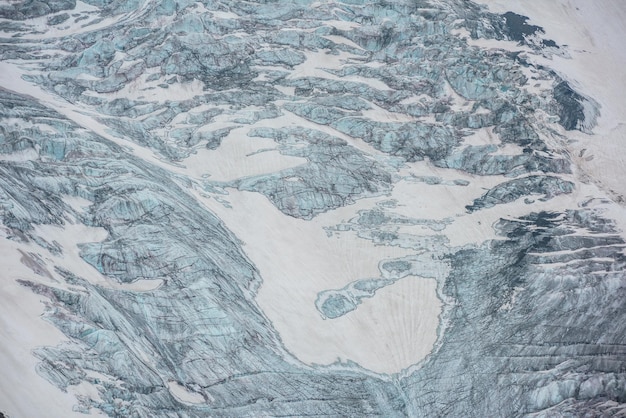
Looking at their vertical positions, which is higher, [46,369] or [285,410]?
[46,369]

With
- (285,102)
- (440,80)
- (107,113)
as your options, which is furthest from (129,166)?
(440,80)

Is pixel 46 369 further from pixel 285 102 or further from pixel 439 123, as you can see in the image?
pixel 439 123

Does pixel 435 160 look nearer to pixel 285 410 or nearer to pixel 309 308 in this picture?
pixel 309 308

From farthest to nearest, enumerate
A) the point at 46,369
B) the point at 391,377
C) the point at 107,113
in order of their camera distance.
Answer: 1. the point at 107,113
2. the point at 391,377
3. the point at 46,369

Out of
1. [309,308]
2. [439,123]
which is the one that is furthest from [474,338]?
[439,123]

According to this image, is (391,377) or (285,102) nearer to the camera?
(391,377)

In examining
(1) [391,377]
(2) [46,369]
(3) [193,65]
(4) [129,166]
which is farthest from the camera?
(3) [193,65]
